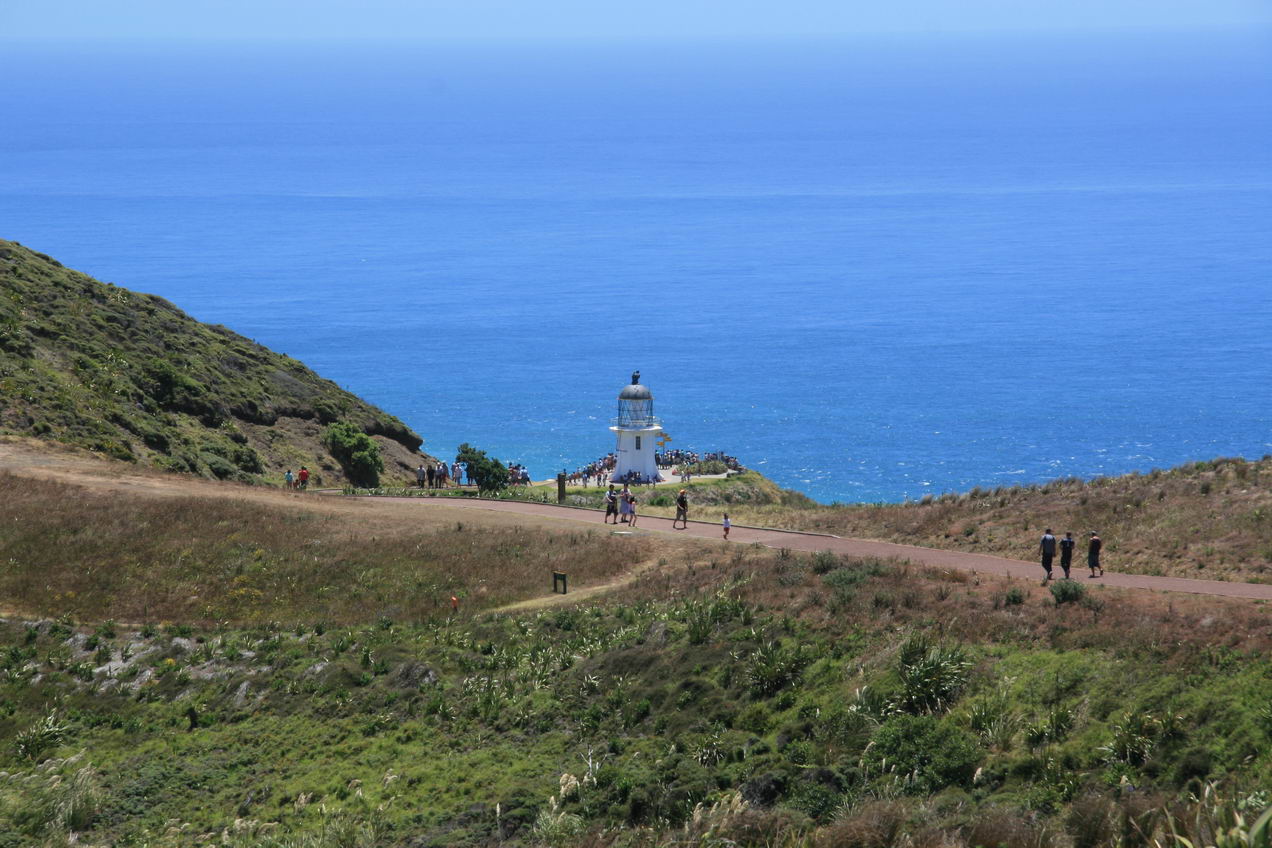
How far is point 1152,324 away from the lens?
14138cm

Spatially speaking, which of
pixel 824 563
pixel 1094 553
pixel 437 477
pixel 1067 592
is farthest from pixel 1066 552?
pixel 437 477

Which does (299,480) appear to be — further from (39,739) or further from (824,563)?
(824,563)

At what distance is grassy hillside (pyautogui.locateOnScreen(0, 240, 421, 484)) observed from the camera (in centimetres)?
4581

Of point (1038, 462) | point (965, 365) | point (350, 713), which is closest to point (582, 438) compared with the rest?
point (1038, 462)

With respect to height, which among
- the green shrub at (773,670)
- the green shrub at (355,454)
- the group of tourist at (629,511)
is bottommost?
the green shrub at (773,670)

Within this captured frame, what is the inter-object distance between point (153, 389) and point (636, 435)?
18064mm

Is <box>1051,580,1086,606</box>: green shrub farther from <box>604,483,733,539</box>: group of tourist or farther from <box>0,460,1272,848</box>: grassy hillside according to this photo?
<box>604,483,733,539</box>: group of tourist

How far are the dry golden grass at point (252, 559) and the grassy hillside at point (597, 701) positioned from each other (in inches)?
4.1

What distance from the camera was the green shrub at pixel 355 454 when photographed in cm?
5403

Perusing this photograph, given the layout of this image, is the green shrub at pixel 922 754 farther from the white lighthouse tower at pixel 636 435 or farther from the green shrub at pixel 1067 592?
the white lighthouse tower at pixel 636 435

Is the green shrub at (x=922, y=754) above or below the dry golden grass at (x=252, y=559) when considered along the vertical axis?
below

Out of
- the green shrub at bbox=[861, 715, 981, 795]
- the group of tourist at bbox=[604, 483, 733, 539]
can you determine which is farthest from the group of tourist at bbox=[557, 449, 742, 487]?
the green shrub at bbox=[861, 715, 981, 795]

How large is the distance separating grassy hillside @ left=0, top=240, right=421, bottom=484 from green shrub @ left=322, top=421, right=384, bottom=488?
0.52 m

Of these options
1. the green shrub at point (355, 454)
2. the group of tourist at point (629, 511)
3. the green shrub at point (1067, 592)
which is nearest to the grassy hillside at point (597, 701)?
the green shrub at point (1067, 592)
